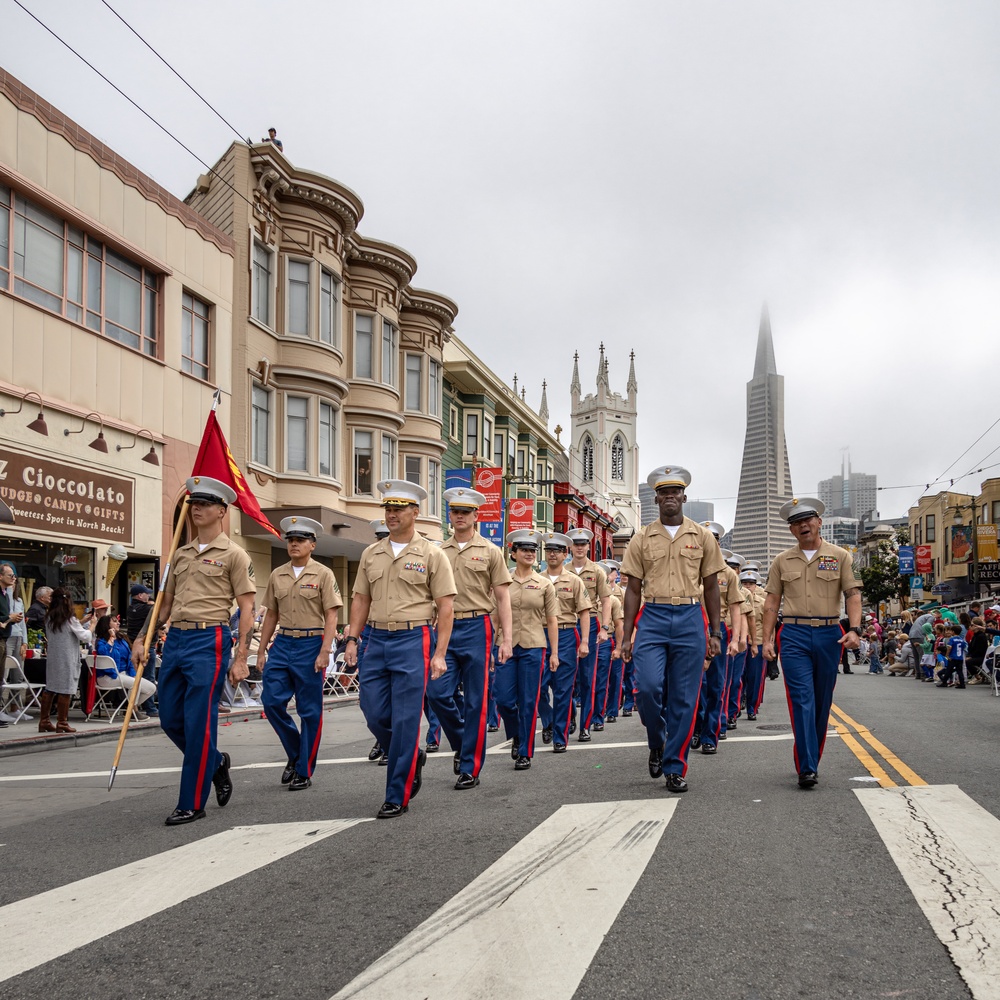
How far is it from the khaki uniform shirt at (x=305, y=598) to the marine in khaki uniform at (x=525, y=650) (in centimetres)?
151

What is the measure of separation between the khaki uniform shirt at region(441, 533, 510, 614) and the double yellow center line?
309 cm

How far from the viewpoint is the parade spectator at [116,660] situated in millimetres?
14078

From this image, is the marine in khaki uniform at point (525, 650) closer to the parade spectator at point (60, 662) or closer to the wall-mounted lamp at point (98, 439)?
the parade spectator at point (60, 662)

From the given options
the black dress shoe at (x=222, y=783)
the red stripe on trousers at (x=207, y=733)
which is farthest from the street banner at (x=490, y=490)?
the red stripe on trousers at (x=207, y=733)

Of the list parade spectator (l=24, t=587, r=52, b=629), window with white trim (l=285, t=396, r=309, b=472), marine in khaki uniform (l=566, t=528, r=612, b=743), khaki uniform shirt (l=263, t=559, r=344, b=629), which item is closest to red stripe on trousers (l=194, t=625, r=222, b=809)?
khaki uniform shirt (l=263, t=559, r=344, b=629)

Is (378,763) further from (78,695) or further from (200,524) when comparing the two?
(78,695)

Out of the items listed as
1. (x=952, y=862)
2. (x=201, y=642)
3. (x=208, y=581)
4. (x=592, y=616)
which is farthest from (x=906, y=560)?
(x=952, y=862)

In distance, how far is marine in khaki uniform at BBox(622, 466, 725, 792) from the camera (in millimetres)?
7242

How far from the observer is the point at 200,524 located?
704 cm

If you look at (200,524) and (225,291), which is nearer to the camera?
(200,524)

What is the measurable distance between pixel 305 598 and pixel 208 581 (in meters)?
1.28

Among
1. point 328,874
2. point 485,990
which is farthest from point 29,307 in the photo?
point 485,990

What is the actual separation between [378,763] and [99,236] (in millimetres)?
12895

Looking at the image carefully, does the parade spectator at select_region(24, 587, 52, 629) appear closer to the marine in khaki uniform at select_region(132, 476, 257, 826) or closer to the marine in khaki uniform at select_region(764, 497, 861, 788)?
the marine in khaki uniform at select_region(132, 476, 257, 826)
